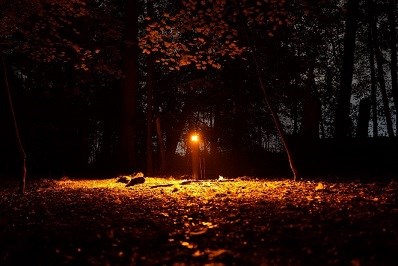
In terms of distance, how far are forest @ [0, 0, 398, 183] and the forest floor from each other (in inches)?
283

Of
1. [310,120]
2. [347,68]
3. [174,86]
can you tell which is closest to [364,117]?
[347,68]

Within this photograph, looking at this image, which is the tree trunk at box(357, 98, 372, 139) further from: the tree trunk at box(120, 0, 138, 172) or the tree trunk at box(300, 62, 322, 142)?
the tree trunk at box(120, 0, 138, 172)

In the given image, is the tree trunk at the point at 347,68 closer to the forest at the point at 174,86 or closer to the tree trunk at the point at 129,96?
the forest at the point at 174,86

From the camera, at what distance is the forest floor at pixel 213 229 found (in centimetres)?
426

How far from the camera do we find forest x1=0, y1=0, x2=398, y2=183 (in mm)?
16172

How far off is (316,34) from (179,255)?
801 inches

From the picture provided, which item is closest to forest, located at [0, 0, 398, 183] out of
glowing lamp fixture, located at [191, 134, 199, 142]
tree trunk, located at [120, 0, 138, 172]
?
tree trunk, located at [120, 0, 138, 172]

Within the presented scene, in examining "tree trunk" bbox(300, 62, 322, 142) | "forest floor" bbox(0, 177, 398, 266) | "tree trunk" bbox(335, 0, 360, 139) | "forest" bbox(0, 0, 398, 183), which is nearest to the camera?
"forest floor" bbox(0, 177, 398, 266)

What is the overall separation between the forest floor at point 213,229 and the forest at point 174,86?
7.18 meters

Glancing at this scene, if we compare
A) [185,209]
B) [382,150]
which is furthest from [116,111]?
[185,209]

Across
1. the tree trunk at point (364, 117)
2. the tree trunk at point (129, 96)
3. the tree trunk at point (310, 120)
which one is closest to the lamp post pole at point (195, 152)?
the tree trunk at point (129, 96)

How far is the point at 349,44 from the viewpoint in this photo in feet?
65.8

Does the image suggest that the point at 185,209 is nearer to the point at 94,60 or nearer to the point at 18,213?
the point at 18,213

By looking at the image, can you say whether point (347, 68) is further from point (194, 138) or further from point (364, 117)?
point (194, 138)
